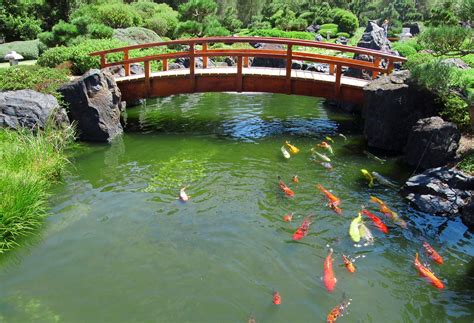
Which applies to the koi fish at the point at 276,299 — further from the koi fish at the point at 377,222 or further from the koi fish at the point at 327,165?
the koi fish at the point at 327,165

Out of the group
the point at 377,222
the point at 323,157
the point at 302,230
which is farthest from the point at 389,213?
the point at 323,157

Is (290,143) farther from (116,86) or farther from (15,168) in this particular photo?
(15,168)

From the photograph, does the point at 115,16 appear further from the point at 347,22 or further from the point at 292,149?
the point at 347,22

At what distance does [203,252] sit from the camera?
26.6 ft

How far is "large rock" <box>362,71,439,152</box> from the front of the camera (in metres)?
12.9

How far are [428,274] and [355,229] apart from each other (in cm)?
164

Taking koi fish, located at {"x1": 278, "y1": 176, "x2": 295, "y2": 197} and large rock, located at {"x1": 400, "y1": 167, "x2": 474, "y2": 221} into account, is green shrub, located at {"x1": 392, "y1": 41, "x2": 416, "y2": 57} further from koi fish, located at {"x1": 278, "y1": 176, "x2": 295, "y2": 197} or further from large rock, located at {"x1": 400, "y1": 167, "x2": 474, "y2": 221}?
koi fish, located at {"x1": 278, "y1": 176, "x2": 295, "y2": 197}

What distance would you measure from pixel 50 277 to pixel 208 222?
3201mm

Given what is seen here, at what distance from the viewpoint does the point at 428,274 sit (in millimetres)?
7352

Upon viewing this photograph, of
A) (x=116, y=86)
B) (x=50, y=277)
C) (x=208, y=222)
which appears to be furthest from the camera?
(x=116, y=86)

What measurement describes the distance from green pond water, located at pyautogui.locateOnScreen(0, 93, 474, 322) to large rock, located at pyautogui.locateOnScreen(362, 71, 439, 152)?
0.93 metres

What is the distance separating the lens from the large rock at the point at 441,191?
9.57m

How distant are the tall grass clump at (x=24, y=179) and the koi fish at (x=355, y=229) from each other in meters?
6.43

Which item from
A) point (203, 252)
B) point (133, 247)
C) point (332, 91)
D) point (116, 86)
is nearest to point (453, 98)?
point (332, 91)
